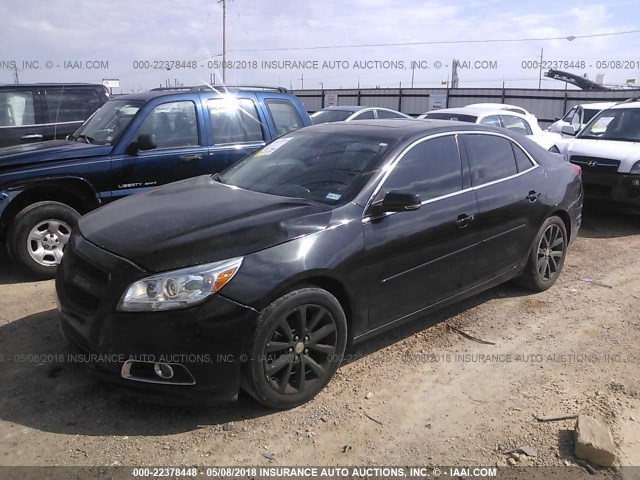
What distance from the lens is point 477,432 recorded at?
10.3 ft

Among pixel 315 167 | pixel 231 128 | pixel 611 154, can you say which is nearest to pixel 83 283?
pixel 315 167

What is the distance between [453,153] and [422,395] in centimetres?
190

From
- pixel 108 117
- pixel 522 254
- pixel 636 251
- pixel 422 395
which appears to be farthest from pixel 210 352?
pixel 636 251

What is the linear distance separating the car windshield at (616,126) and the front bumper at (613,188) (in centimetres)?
113

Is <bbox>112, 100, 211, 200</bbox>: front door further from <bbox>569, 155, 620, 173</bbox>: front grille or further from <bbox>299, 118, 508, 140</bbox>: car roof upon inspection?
<bbox>569, 155, 620, 173</bbox>: front grille

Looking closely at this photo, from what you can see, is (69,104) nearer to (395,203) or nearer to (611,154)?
(395,203)

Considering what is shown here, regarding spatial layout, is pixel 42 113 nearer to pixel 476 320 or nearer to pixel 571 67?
pixel 476 320

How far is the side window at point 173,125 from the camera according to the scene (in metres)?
6.06

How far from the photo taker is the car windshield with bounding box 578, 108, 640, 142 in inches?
336

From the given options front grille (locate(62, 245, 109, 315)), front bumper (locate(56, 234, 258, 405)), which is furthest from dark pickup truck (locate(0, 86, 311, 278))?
front bumper (locate(56, 234, 258, 405))

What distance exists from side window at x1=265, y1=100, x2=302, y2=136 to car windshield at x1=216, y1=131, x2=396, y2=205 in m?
2.36

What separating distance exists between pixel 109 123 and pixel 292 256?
158 inches

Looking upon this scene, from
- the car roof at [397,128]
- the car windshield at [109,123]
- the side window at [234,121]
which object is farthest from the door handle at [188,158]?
the car roof at [397,128]

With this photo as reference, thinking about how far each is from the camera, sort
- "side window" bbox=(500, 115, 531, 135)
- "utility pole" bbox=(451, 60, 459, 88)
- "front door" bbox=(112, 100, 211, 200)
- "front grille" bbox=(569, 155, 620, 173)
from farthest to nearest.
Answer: "utility pole" bbox=(451, 60, 459, 88) < "side window" bbox=(500, 115, 531, 135) < "front grille" bbox=(569, 155, 620, 173) < "front door" bbox=(112, 100, 211, 200)
